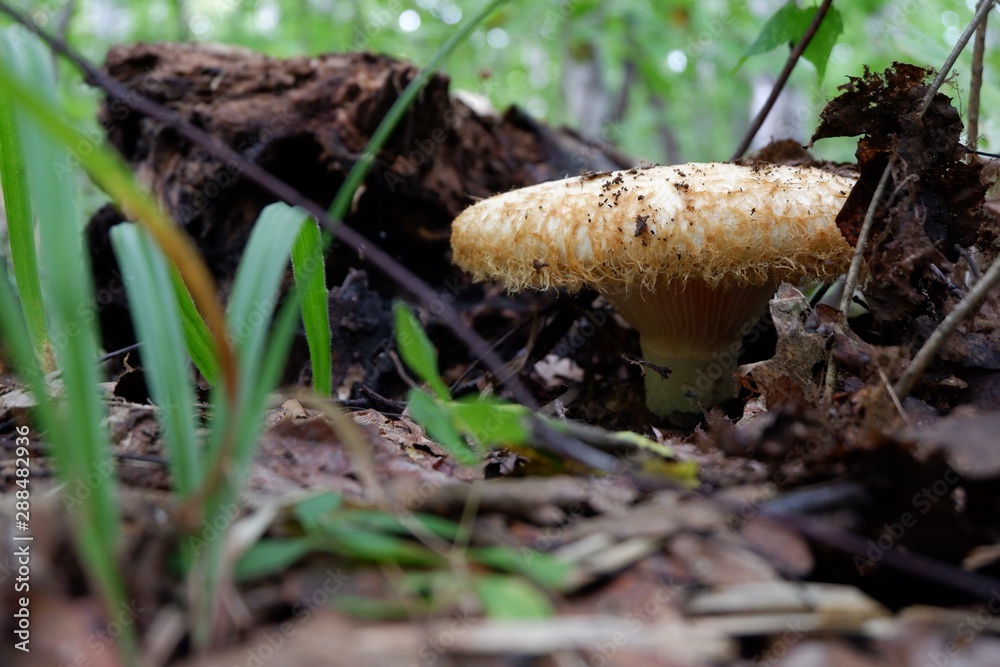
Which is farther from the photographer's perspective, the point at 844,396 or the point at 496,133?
the point at 496,133

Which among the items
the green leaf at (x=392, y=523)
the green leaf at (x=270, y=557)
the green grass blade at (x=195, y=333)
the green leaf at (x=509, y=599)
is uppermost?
the green leaf at (x=509, y=599)

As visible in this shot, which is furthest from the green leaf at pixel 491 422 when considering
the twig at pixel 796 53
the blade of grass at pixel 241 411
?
the twig at pixel 796 53

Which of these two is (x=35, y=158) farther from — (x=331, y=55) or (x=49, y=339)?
(x=331, y=55)

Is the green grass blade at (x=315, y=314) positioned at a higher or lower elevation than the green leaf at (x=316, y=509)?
lower

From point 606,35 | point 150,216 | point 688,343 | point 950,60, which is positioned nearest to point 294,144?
point 688,343

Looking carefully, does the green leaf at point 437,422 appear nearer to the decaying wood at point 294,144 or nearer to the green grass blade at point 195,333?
the green grass blade at point 195,333

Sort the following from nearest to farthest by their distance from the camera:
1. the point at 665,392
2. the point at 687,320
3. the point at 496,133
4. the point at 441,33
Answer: the point at 687,320 → the point at 665,392 → the point at 496,133 → the point at 441,33

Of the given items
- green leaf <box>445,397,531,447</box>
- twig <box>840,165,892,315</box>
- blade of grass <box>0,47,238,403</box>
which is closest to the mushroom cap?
twig <box>840,165,892,315</box>

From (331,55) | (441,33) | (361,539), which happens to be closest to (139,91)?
(331,55)
